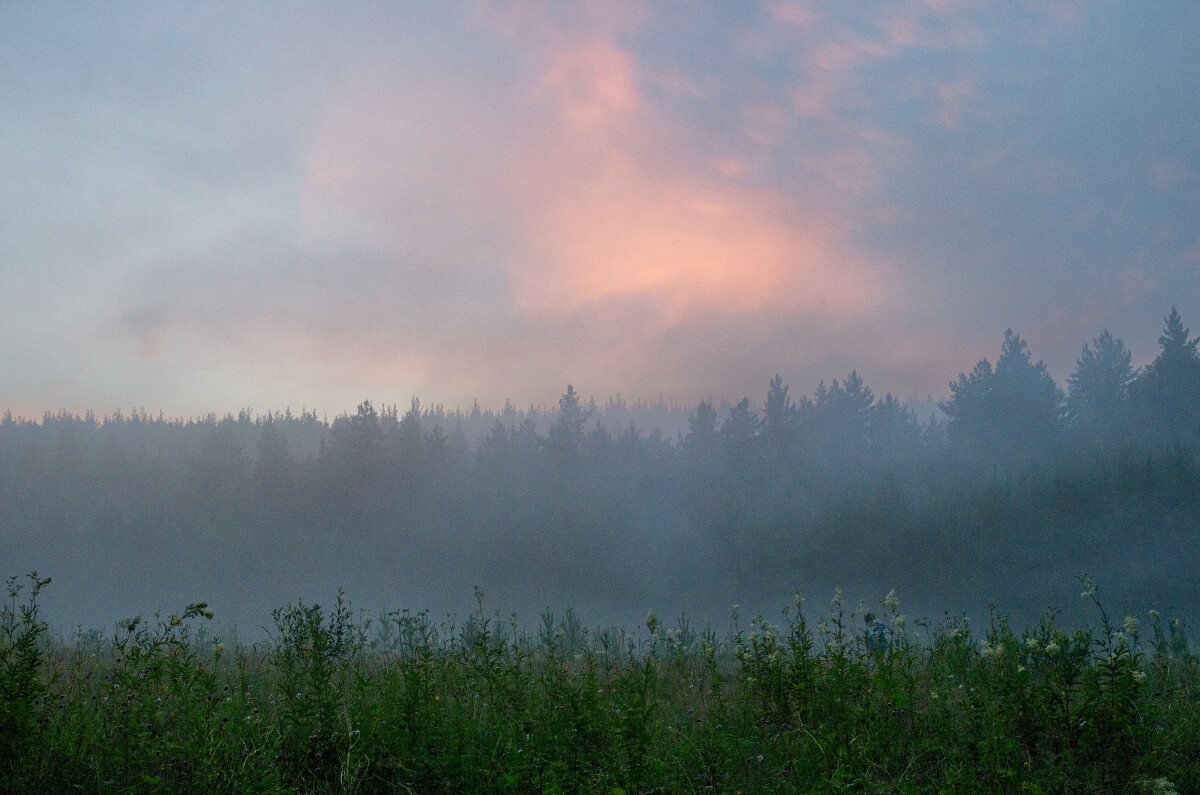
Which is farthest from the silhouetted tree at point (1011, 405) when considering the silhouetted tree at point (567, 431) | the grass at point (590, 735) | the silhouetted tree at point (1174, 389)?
the grass at point (590, 735)

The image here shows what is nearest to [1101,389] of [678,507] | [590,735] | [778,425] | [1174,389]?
[1174,389]

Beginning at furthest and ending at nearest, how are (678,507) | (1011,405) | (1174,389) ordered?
(678,507) → (1011,405) → (1174,389)

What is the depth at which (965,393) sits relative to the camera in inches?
2574

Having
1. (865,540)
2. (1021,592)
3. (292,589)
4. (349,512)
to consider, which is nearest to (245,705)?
(1021,592)

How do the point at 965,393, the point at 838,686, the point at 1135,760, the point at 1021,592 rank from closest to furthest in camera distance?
the point at 1135,760
the point at 838,686
the point at 1021,592
the point at 965,393

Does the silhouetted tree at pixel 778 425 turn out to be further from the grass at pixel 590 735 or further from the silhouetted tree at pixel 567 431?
the grass at pixel 590 735

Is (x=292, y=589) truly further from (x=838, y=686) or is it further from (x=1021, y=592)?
(x=838, y=686)

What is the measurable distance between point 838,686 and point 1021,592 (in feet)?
148

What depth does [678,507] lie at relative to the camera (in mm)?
74062

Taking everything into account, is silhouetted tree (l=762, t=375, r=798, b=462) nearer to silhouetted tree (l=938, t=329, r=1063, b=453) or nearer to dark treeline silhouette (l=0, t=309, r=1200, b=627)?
dark treeline silhouette (l=0, t=309, r=1200, b=627)

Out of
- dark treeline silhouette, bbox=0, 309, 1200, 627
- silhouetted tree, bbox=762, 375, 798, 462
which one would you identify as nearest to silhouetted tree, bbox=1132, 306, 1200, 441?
dark treeline silhouette, bbox=0, 309, 1200, 627

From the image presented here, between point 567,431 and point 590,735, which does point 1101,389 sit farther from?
point 590,735

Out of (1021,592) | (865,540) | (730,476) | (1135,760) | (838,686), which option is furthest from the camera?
(730,476)

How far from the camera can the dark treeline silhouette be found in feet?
155
